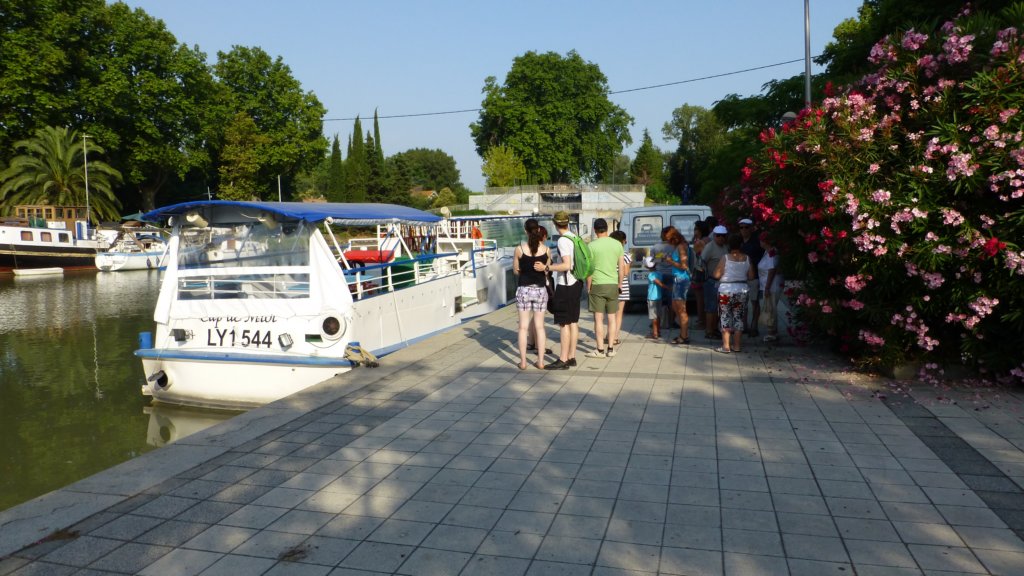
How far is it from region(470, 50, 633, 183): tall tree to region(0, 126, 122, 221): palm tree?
40.8 metres

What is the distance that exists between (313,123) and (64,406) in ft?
182

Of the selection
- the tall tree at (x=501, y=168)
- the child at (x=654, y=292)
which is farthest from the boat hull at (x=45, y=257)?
the tall tree at (x=501, y=168)

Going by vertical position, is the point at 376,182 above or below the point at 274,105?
below

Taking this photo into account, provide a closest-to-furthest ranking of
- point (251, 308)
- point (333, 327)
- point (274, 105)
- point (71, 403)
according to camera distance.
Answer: point (333, 327), point (251, 308), point (71, 403), point (274, 105)

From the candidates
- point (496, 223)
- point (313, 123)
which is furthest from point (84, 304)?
point (313, 123)

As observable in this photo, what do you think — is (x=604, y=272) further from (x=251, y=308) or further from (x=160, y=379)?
(x=160, y=379)

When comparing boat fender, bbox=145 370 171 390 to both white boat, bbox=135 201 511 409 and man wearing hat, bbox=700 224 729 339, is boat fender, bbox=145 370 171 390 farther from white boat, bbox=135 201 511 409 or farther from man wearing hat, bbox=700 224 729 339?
man wearing hat, bbox=700 224 729 339

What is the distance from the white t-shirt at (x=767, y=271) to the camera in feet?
33.9

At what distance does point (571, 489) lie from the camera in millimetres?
5094

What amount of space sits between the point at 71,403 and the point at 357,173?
69.9 m

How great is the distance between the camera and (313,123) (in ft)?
210

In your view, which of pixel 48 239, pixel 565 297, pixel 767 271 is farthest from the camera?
pixel 48 239

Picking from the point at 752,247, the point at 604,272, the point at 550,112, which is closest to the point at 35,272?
the point at 604,272

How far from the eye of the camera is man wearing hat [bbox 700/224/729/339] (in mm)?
10648
